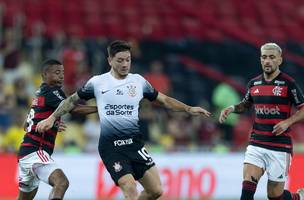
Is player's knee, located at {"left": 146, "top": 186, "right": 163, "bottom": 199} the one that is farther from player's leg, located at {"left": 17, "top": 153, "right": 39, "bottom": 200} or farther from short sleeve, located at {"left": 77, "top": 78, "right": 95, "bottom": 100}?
player's leg, located at {"left": 17, "top": 153, "right": 39, "bottom": 200}

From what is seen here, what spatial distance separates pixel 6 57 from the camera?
22.2 metres

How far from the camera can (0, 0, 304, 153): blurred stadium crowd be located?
21609mm

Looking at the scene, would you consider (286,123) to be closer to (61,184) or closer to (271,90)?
(271,90)

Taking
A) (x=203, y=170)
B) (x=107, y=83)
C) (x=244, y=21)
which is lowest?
(x=203, y=170)

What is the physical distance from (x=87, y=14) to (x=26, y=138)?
1256 centimetres

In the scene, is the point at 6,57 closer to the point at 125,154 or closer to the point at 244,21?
the point at 244,21

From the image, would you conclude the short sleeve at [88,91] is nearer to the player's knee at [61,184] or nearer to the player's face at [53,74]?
the player's face at [53,74]

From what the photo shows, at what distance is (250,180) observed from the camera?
13047 mm

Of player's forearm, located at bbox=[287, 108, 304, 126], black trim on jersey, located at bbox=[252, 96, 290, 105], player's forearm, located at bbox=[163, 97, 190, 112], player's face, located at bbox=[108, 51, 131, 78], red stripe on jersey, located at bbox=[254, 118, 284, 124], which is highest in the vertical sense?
player's face, located at bbox=[108, 51, 131, 78]

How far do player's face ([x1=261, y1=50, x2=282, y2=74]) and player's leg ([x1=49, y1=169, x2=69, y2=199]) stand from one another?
2.92 metres

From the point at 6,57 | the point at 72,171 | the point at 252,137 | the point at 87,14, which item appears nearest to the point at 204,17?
the point at 87,14

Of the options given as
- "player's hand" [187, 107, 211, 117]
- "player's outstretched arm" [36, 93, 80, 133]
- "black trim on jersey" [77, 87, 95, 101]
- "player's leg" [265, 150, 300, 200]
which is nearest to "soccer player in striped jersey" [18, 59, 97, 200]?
"player's outstretched arm" [36, 93, 80, 133]

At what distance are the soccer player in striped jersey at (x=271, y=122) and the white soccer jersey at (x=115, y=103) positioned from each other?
49.4 inches

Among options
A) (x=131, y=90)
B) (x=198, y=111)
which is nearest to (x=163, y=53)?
(x=198, y=111)
